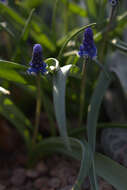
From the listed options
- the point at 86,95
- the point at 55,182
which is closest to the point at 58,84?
the point at 55,182

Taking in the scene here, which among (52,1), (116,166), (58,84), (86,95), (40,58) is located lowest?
(116,166)

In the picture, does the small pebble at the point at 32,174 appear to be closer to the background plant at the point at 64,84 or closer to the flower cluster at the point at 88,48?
the background plant at the point at 64,84

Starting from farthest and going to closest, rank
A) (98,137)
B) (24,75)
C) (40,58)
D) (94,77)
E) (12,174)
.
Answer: (94,77)
(98,137)
(12,174)
(24,75)
(40,58)

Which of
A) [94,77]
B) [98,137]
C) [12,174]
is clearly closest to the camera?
[12,174]

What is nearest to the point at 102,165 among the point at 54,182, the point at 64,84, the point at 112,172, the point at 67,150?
the point at 112,172

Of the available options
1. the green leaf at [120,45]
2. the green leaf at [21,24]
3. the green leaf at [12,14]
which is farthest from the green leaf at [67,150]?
the green leaf at [12,14]

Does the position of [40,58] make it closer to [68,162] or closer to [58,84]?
[58,84]
